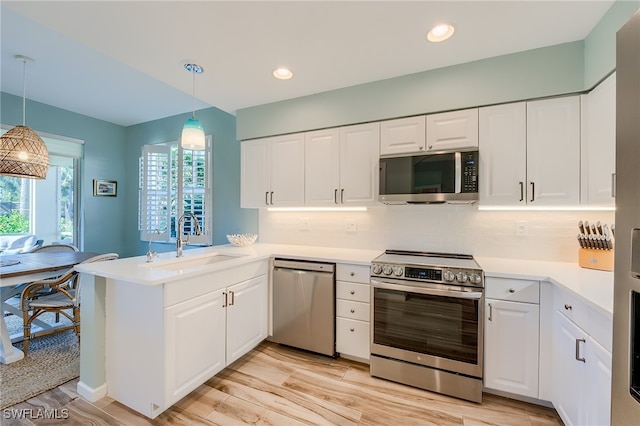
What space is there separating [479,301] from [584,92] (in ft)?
5.55

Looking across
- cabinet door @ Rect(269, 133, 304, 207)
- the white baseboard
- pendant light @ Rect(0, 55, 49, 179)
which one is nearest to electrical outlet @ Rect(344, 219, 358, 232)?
cabinet door @ Rect(269, 133, 304, 207)

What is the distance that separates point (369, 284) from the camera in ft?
7.42

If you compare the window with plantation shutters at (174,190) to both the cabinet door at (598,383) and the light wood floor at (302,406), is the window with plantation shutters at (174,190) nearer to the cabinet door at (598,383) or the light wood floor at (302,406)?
the light wood floor at (302,406)

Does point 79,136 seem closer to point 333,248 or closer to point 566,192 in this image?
point 333,248

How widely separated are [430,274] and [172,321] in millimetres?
1806

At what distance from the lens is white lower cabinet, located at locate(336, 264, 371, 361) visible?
2285 mm

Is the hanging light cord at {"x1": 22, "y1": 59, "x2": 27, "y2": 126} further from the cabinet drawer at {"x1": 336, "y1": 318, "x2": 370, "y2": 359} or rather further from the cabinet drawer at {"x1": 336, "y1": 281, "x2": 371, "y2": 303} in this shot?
the cabinet drawer at {"x1": 336, "y1": 318, "x2": 370, "y2": 359}

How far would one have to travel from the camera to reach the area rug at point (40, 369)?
1944 mm

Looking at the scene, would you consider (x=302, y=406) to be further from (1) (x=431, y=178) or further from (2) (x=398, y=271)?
(1) (x=431, y=178)

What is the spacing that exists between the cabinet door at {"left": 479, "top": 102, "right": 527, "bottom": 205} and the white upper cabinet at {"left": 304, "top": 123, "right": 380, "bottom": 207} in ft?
2.89

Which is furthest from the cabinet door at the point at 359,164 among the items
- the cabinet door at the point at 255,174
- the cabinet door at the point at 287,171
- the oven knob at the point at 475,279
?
the oven knob at the point at 475,279

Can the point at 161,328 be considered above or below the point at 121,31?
below

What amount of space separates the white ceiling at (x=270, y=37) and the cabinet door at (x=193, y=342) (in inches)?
73.6

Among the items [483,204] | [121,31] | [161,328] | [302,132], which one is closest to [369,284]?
[483,204]
